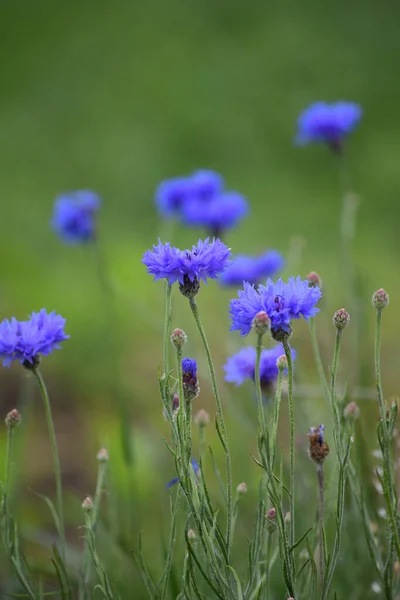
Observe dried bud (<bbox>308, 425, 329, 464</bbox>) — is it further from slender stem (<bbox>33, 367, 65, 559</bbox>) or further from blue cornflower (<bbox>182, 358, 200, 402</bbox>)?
slender stem (<bbox>33, 367, 65, 559</bbox>)

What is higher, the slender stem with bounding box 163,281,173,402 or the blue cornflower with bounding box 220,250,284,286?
the blue cornflower with bounding box 220,250,284,286

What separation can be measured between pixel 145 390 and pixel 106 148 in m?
1.73

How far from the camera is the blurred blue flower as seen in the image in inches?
23.7

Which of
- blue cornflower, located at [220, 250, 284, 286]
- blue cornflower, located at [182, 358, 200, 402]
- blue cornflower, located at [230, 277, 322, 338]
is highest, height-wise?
blue cornflower, located at [220, 250, 284, 286]

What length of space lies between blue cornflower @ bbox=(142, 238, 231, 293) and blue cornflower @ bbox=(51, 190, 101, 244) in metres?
0.77

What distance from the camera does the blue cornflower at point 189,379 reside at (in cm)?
63

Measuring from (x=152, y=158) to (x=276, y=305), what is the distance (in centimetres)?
262

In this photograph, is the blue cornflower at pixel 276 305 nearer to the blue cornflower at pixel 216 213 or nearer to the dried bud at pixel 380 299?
the dried bud at pixel 380 299

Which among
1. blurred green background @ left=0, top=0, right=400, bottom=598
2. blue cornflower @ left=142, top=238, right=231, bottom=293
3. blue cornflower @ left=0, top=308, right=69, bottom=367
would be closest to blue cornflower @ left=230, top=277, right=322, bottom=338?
blue cornflower @ left=142, top=238, right=231, bottom=293

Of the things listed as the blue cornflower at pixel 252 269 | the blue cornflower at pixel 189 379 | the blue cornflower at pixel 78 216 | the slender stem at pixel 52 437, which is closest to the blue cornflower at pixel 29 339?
the slender stem at pixel 52 437

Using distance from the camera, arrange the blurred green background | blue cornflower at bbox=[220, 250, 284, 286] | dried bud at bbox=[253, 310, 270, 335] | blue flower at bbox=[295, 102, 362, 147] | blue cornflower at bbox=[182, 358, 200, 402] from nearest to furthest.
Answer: dried bud at bbox=[253, 310, 270, 335] < blue cornflower at bbox=[182, 358, 200, 402] < blue cornflower at bbox=[220, 250, 284, 286] < blue flower at bbox=[295, 102, 362, 147] < the blurred green background

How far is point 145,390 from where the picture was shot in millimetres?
1759

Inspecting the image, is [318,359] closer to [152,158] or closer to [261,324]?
[261,324]

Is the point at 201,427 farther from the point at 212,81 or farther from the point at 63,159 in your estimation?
the point at 212,81
